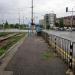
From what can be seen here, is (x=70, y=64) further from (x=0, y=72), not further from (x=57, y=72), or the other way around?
(x=0, y=72)

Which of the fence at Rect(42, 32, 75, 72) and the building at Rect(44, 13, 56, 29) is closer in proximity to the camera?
the fence at Rect(42, 32, 75, 72)

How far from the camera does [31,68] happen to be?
1080 cm

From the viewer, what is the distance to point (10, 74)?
9562 millimetres

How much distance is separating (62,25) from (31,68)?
131 meters

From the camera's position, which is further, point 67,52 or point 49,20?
point 49,20

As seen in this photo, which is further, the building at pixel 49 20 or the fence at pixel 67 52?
Result: the building at pixel 49 20

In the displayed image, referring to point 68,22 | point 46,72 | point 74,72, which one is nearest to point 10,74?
point 46,72

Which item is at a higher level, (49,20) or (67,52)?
(49,20)

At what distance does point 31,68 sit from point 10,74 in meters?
1.44

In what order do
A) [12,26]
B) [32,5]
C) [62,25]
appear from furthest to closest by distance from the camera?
[12,26]
[62,25]
[32,5]

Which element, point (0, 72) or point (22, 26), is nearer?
point (0, 72)

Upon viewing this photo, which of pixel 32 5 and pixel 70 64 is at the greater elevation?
pixel 32 5

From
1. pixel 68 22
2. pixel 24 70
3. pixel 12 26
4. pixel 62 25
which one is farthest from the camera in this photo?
pixel 12 26

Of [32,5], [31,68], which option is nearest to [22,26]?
[32,5]
